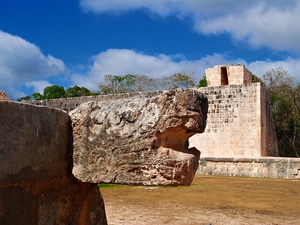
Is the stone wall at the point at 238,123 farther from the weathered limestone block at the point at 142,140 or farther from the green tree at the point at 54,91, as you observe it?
the green tree at the point at 54,91

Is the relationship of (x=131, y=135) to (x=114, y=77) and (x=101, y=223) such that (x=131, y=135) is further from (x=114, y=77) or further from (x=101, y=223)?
(x=114, y=77)

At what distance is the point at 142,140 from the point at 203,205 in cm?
522

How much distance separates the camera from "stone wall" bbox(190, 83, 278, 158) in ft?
54.6

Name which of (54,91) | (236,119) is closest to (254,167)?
(236,119)

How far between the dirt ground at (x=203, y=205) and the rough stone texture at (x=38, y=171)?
8.71 ft

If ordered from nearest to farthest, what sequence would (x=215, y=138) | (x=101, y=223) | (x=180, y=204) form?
(x=101, y=223)
(x=180, y=204)
(x=215, y=138)

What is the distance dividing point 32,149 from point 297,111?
25.6 meters

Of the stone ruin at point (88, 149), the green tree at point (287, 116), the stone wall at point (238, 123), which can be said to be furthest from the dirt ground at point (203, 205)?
the green tree at point (287, 116)

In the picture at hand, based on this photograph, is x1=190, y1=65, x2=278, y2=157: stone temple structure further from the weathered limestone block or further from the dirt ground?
the weathered limestone block

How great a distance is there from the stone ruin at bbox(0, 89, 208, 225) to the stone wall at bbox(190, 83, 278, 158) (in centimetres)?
1439

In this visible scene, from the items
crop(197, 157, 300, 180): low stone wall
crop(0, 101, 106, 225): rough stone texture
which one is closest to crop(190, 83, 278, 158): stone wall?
crop(197, 157, 300, 180): low stone wall

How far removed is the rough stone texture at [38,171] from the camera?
239 centimetres

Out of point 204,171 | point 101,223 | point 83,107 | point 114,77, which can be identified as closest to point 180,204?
point 101,223

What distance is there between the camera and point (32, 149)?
8.29 feet
